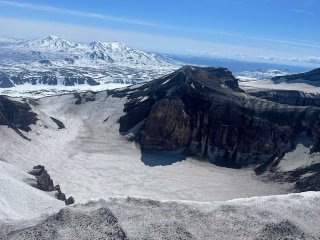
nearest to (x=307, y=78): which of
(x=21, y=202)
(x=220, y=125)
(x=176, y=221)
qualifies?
(x=220, y=125)

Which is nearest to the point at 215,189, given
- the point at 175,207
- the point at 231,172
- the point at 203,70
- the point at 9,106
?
the point at 231,172

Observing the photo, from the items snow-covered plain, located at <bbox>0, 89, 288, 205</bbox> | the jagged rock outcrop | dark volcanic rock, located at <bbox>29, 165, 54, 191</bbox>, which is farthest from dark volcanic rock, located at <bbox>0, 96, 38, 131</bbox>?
the jagged rock outcrop

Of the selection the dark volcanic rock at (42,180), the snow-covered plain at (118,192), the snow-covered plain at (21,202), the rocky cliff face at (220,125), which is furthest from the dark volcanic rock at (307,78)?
the snow-covered plain at (21,202)

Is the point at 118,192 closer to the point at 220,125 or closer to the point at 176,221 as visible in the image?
the point at 220,125

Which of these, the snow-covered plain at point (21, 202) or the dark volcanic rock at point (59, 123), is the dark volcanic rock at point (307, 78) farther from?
the snow-covered plain at point (21, 202)

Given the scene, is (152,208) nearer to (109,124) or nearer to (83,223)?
(83,223)

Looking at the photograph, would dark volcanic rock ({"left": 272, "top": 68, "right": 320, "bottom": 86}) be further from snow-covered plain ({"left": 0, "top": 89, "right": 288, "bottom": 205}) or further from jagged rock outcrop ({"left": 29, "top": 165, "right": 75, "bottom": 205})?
jagged rock outcrop ({"left": 29, "top": 165, "right": 75, "bottom": 205})
